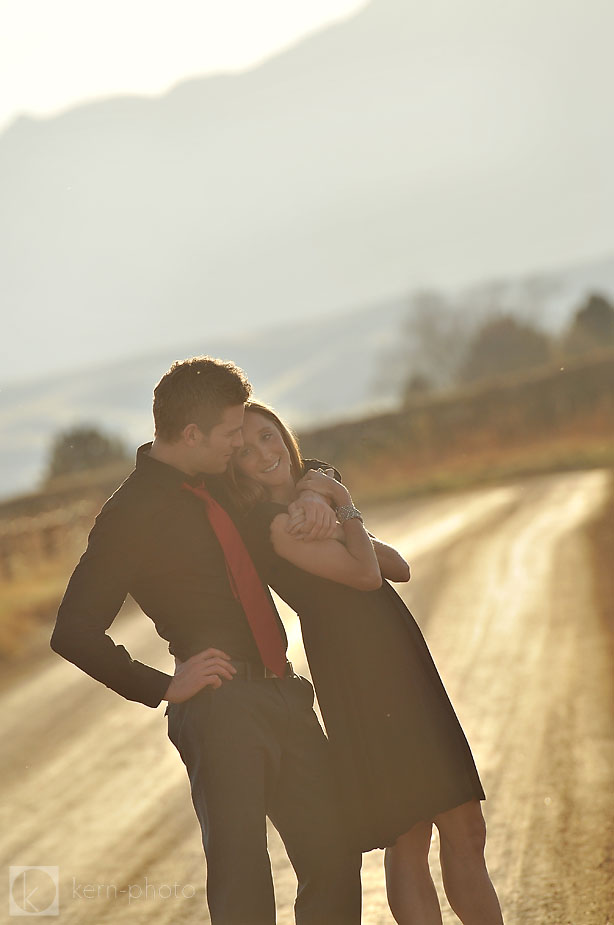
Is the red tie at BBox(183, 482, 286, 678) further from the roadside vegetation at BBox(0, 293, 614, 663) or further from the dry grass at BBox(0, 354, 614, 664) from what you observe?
the dry grass at BBox(0, 354, 614, 664)

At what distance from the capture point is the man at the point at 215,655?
11.5ft

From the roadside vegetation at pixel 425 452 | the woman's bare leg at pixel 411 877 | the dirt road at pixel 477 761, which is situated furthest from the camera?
the roadside vegetation at pixel 425 452

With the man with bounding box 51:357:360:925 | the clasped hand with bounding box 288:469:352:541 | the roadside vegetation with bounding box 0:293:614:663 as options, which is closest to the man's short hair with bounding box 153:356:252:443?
the man with bounding box 51:357:360:925

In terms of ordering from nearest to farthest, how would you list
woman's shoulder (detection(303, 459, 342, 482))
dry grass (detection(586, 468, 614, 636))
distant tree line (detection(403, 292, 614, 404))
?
woman's shoulder (detection(303, 459, 342, 482))
dry grass (detection(586, 468, 614, 636))
distant tree line (detection(403, 292, 614, 404))

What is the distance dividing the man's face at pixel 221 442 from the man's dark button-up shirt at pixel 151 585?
66 mm

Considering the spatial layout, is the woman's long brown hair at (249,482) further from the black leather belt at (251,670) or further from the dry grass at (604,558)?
the dry grass at (604,558)

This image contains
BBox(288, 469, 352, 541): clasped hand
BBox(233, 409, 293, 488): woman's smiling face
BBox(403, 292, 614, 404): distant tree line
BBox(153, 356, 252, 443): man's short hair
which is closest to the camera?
BBox(153, 356, 252, 443): man's short hair

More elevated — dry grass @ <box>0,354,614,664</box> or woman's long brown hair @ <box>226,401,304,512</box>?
dry grass @ <box>0,354,614,664</box>

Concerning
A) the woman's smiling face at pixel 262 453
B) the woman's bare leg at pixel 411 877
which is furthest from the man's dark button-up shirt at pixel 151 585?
the woman's bare leg at pixel 411 877

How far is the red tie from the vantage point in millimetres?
3664

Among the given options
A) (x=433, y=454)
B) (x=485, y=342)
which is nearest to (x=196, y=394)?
(x=433, y=454)

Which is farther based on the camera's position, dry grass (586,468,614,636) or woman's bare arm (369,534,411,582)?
dry grass (586,468,614,636)

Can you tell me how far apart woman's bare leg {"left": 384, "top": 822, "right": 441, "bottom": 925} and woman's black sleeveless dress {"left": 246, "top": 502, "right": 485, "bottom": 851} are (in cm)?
13

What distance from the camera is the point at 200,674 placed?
3.53 metres
